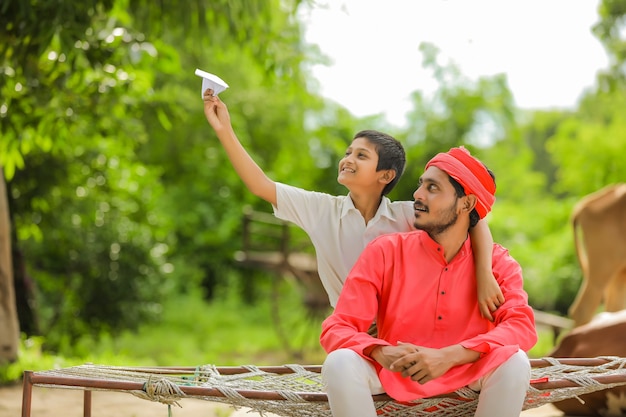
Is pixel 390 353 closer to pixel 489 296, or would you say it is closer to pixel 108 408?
pixel 489 296

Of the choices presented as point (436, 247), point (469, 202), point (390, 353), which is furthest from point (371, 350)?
point (469, 202)

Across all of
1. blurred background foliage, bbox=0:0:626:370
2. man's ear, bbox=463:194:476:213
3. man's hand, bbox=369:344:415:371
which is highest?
blurred background foliage, bbox=0:0:626:370

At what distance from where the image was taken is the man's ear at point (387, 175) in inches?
120

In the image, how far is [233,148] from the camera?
296cm

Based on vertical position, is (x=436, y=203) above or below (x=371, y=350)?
above

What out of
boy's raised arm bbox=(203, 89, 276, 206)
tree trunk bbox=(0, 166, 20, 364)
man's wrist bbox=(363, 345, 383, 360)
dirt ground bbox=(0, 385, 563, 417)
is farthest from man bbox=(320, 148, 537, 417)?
tree trunk bbox=(0, 166, 20, 364)

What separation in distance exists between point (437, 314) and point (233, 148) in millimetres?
888

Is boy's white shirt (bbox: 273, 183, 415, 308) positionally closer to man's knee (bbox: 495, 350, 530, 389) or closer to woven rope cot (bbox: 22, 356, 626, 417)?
woven rope cot (bbox: 22, 356, 626, 417)

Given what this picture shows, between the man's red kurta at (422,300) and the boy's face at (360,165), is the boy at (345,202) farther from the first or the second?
the man's red kurta at (422,300)

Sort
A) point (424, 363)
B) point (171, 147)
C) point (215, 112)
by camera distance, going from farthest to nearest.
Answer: point (171, 147) < point (215, 112) < point (424, 363)

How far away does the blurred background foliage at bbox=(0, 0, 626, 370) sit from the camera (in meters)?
5.38

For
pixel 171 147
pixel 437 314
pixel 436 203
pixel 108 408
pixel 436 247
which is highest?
pixel 171 147

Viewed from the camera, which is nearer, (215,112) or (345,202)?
(215,112)

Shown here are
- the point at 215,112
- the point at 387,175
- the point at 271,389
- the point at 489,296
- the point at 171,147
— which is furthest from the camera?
the point at 171,147
